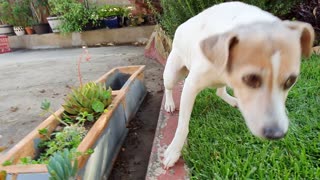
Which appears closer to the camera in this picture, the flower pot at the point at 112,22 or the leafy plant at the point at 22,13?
the flower pot at the point at 112,22

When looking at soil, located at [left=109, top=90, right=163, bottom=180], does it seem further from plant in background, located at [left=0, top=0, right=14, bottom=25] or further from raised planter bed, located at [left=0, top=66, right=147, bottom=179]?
plant in background, located at [left=0, top=0, right=14, bottom=25]

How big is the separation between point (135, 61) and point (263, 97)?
4034 mm

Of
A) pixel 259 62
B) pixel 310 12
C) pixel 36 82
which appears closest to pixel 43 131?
pixel 259 62

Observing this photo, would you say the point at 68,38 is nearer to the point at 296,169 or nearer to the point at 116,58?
the point at 116,58

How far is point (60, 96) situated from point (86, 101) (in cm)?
161

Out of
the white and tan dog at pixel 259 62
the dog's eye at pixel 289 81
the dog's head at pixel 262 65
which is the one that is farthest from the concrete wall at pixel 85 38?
the dog's eye at pixel 289 81

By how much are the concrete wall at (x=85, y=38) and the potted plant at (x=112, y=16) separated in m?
0.19

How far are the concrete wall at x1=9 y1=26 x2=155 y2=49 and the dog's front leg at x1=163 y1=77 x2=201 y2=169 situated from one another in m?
5.84

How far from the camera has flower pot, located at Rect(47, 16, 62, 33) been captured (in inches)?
323

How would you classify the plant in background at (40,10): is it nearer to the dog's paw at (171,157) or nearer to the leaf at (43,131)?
the leaf at (43,131)

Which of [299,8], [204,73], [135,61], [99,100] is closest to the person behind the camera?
[204,73]

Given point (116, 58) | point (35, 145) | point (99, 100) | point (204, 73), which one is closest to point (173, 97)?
point (99, 100)

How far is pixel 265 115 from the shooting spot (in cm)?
125

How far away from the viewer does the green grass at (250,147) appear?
59.9 inches
